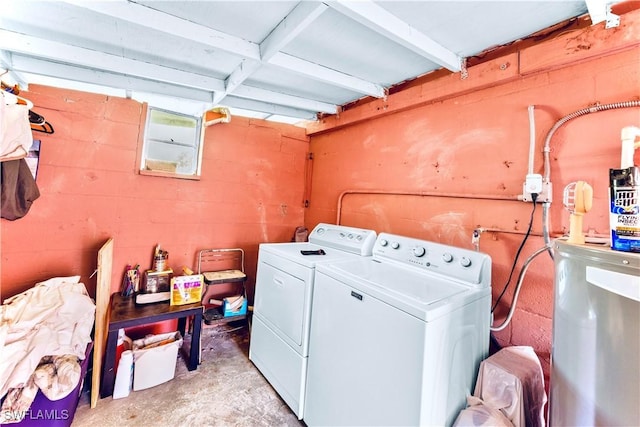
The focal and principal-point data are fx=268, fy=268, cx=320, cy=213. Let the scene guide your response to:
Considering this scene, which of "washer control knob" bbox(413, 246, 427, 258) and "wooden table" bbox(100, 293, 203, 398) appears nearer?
"washer control knob" bbox(413, 246, 427, 258)

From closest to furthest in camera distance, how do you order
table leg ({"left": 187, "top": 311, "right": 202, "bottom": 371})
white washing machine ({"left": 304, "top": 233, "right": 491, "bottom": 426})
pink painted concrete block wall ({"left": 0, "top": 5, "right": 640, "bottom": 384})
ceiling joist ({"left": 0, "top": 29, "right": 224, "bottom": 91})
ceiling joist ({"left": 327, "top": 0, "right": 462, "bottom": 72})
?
white washing machine ({"left": 304, "top": 233, "right": 491, "bottom": 426}), ceiling joist ({"left": 327, "top": 0, "right": 462, "bottom": 72}), pink painted concrete block wall ({"left": 0, "top": 5, "right": 640, "bottom": 384}), ceiling joist ({"left": 0, "top": 29, "right": 224, "bottom": 91}), table leg ({"left": 187, "top": 311, "right": 202, "bottom": 371})

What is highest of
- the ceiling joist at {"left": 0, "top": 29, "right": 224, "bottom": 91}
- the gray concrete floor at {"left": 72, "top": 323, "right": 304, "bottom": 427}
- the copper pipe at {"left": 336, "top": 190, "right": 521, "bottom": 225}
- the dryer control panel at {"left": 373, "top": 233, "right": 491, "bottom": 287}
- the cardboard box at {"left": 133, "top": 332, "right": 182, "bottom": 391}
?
the ceiling joist at {"left": 0, "top": 29, "right": 224, "bottom": 91}

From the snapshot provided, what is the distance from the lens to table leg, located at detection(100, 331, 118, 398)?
171cm

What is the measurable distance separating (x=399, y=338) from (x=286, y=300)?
2.74 feet

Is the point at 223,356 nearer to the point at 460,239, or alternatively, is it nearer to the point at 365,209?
the point at 365,209

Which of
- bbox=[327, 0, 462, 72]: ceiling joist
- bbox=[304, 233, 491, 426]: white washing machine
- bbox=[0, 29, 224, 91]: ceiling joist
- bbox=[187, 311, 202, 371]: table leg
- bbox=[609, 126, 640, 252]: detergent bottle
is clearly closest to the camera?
bbox=[609, 126, 640, 252]: detergent bottle

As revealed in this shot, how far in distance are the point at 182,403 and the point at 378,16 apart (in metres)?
2.45

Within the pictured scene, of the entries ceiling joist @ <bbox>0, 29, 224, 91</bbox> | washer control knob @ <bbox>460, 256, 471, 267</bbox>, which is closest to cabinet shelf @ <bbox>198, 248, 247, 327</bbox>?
ceiling joist @ <bbox>0, 29, 224, 91</bbox>

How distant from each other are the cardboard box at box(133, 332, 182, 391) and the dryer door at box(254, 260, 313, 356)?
647 mm

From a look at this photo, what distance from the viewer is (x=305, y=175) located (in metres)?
3.12

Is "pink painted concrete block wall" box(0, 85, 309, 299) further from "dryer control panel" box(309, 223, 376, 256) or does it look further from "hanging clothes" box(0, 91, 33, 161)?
"dryer control panel" box(309, 223, 376, 256)

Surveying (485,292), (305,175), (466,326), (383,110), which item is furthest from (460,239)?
(305,175)

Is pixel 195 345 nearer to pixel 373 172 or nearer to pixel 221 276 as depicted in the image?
pixel 221 276

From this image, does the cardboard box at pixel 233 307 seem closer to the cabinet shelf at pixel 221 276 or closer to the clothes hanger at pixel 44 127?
the cabinet shelf at pixel 221 276
